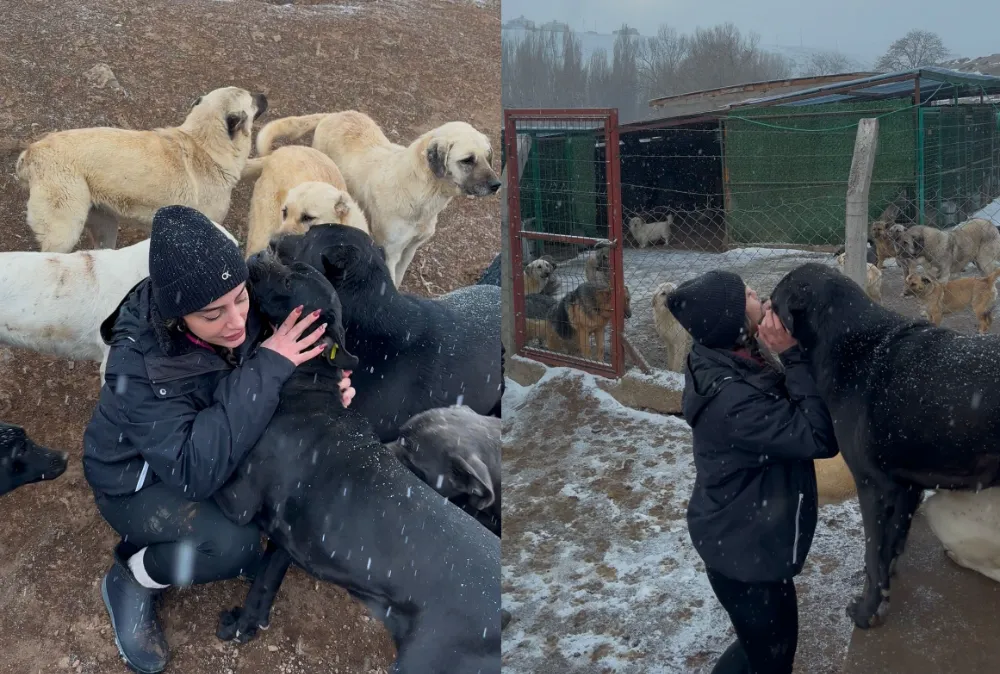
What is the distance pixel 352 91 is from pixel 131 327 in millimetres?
1047

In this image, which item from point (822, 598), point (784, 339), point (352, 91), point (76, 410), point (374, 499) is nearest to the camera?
point (784, 339)

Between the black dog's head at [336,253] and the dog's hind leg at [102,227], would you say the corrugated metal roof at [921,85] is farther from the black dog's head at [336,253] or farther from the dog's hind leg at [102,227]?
the dog's hind leg at [102,227]

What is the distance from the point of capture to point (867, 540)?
154 centimetres

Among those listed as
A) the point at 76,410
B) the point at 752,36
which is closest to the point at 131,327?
the point at 76,410

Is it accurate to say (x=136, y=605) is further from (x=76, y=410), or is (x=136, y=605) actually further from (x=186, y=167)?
(x=186, y=167)

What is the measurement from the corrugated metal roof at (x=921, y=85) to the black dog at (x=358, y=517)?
114 centimetres

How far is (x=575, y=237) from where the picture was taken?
185cm

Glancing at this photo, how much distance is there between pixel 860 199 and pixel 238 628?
1.71 metres

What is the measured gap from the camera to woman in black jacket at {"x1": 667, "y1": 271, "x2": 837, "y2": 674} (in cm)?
135

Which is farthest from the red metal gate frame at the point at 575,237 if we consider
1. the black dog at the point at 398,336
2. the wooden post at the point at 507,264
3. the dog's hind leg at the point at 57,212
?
A: the dog's hind leg at the point at 57,212

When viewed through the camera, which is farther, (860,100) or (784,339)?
(860,100)

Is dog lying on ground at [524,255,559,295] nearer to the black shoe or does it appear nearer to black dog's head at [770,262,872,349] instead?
black dog's head at [770,262,872,349]

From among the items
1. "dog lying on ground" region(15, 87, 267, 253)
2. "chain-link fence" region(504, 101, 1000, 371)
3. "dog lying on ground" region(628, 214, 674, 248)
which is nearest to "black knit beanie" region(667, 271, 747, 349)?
"chain-link fence" region(504, 101, 1000, 371)

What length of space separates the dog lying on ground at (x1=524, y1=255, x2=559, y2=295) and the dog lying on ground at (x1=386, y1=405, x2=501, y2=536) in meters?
0.34
